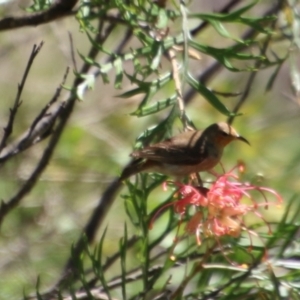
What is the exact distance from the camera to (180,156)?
2.33 m

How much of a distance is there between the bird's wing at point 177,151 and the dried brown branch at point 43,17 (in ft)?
1.69

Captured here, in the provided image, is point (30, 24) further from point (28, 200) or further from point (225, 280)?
point (28, 200)

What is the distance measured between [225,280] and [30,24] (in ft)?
3.12

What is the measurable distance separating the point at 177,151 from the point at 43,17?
0.57 metres

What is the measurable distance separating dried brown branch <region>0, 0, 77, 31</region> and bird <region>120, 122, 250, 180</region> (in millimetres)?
503

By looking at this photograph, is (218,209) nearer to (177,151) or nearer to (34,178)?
(177,151)

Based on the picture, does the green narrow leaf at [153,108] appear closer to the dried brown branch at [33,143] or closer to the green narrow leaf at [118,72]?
the green narrow leaf at [118,72]

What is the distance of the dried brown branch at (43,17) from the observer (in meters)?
2.35

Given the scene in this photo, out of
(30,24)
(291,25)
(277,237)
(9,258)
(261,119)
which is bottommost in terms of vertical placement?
(9,258)

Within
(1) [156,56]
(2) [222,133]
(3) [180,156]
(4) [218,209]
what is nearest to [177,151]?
(3) [180,156]

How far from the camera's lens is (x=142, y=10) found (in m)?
2.18

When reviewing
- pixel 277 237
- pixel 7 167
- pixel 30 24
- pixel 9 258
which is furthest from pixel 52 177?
pixel 277 237

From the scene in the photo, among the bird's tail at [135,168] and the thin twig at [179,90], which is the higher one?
the thin twig at [179,90]

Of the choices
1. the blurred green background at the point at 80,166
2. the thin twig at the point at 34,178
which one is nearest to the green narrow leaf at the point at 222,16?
the thin twig at the point at 34,178
